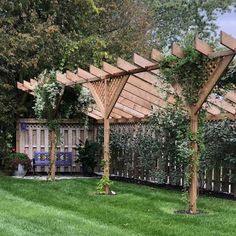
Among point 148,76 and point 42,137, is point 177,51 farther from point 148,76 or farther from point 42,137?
point 42,137

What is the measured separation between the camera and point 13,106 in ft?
51.9

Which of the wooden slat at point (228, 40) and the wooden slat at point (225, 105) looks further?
the wooden slat at point (225, 105)

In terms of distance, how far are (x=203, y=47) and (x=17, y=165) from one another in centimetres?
823

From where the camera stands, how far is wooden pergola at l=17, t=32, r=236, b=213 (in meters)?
8.01

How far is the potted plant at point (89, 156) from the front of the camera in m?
15.2

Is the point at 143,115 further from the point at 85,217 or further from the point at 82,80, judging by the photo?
the point at 85,217

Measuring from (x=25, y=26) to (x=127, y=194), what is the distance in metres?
7.32

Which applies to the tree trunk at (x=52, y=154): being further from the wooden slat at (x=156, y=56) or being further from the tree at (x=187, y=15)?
the tree at (x=187, y=15)

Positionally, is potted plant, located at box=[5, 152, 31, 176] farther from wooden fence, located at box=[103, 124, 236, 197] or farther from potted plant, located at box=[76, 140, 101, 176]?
wooden fence, located at box=[103, 124, 236, 197]

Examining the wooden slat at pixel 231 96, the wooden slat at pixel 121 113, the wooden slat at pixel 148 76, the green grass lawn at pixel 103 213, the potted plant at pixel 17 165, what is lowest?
the green grass lawn at pixel 103 213

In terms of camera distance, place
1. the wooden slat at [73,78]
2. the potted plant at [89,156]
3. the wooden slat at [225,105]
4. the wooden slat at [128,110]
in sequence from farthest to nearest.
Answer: the potted plant at [89,156]
the wooden slat at [128,110]
the wooden slat at [73,78]
the wooden slat at [225,105]

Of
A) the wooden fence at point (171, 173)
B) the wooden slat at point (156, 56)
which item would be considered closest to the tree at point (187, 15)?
the wooden fence at point (171, 173)

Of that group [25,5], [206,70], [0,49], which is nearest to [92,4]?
[25,5]

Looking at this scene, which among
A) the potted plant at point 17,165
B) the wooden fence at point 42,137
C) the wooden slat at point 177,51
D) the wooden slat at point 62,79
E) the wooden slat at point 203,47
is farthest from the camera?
the wooden fence at point 42,137
